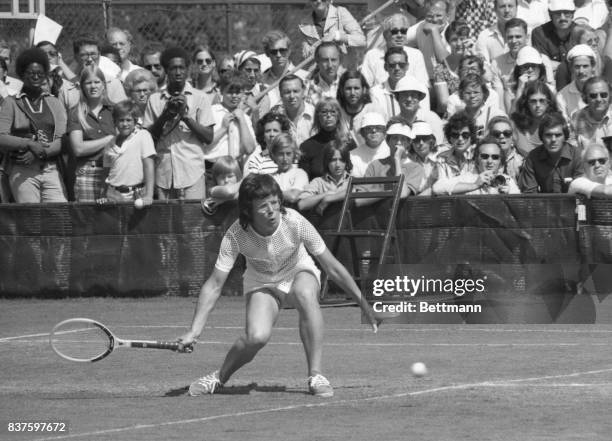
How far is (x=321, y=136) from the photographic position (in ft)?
49.9

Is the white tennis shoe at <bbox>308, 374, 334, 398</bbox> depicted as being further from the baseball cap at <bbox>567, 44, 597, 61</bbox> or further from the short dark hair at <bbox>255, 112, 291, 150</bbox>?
the baseball cap at <bbox>567, 44, 597, 61</bbox>

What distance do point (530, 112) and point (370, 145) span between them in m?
1.89

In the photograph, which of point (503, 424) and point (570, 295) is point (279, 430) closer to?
point (503, 424)

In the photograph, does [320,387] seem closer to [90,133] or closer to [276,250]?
[276,250]

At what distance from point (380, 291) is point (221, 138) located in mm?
2829

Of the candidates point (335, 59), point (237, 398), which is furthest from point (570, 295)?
point (237, 398)

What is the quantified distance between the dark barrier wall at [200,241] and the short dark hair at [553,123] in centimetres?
73

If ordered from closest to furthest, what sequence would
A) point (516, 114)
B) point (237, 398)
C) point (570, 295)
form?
point (237, 398)
point (570, 295)
point (516, 114)

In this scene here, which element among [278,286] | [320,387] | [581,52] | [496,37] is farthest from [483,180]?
[320,387]

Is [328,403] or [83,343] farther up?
[83,343]

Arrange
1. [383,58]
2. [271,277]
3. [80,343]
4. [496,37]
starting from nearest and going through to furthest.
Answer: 1. [271,277]
2. [80,343]
3. [496,37]
4. [383,58]

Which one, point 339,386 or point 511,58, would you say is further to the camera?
point 511,58

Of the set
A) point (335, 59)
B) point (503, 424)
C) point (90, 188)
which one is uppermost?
point (335, 59)

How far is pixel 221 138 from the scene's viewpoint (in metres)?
15.7
